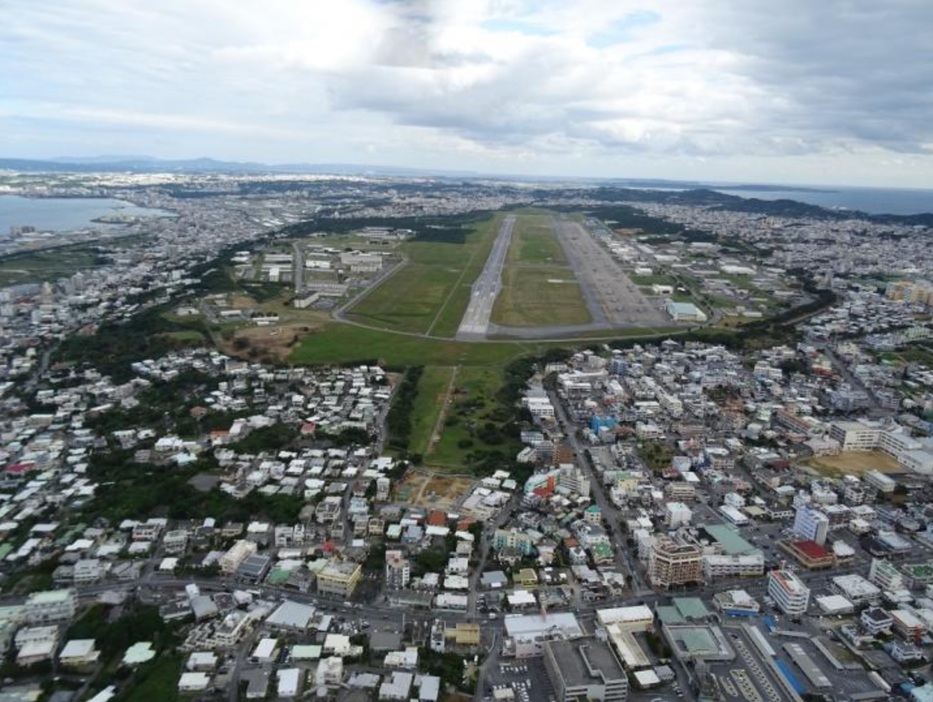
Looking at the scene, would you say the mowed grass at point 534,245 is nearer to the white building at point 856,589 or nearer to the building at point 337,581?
the white building at point 856,589

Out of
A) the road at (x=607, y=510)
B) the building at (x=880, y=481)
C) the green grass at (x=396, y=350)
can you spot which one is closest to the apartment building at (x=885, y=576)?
the building at (x=880, y=481)

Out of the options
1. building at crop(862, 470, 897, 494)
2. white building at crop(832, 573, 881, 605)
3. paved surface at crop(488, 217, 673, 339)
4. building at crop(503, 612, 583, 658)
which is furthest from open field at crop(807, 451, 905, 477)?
paved surface at crop(488, 217, 673, 339)

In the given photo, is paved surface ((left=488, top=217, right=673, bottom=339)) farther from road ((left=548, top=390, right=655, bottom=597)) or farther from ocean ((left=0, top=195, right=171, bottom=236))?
ocean ((left=0, top=195, right=171, bottom=236))

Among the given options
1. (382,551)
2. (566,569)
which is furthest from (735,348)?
(382,551)

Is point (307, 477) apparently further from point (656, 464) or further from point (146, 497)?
point (656, 464)

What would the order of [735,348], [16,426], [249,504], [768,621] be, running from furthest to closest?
[735,348], [16,426], [249,504], [768,621]

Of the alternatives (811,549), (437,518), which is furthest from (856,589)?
(437,518)
